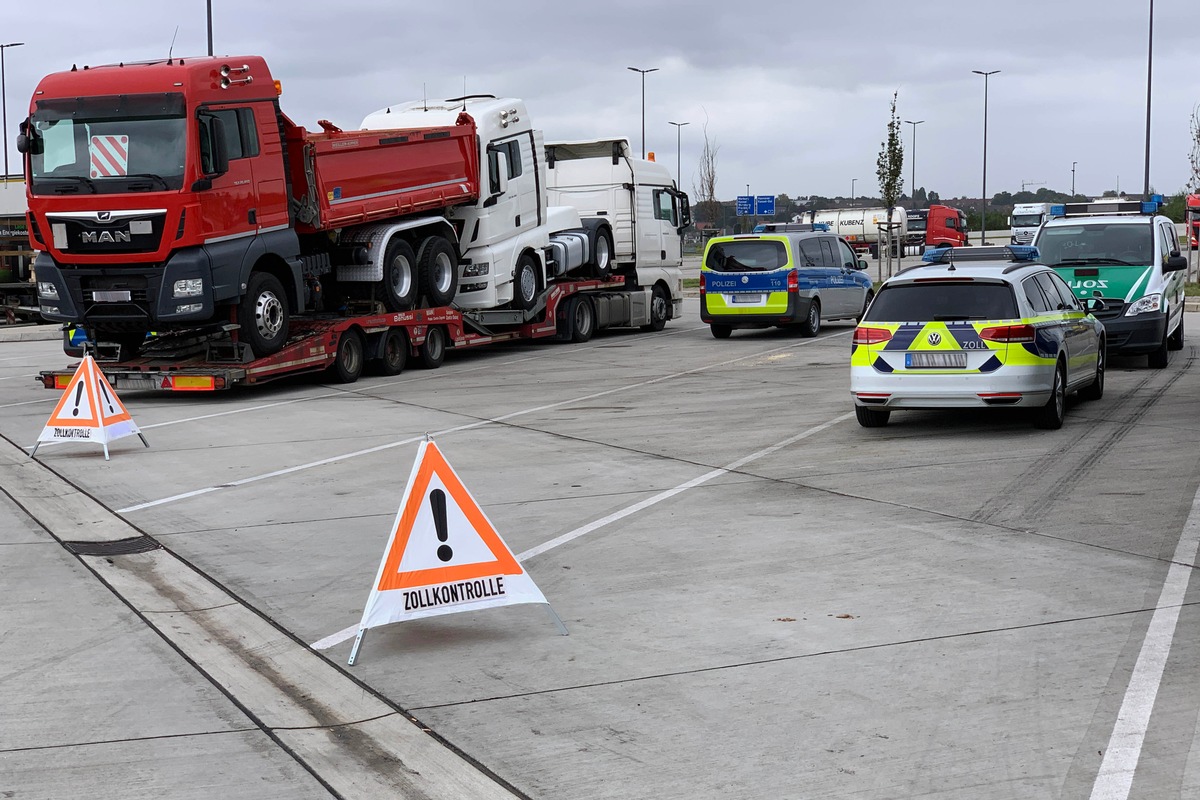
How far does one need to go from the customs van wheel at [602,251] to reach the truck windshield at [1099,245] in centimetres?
925

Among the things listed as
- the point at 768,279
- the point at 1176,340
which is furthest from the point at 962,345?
the point at 768,279

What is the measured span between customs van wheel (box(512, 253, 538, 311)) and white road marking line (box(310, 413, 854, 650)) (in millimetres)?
10049

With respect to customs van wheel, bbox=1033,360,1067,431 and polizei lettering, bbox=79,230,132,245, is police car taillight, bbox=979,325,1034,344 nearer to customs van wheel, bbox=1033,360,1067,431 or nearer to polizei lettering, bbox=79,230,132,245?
customs van wheel, bbox=1033,360,1067,431

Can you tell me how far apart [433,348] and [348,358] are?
2.12 m

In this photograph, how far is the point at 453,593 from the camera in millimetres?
6340

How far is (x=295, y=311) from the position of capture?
59.0 feet

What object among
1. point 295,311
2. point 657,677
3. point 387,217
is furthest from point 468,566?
point 387,217

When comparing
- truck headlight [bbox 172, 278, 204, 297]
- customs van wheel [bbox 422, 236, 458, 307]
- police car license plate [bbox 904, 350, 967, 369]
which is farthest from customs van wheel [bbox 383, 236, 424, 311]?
police car license plate [bbox 904, 350, 967, 369]

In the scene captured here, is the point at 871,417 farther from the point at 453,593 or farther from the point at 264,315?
the point at 264,315

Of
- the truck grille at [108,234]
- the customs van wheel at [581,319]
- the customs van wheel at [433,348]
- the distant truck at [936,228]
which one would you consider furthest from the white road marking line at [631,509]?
the distant truck at [936,228]

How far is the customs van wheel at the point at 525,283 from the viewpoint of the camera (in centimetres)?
2259

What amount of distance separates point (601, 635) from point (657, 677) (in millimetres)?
710

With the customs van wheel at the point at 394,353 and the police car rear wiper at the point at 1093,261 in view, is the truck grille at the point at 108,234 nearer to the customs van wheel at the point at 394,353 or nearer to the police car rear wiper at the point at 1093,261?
the customs van wheel at the point at 394,353

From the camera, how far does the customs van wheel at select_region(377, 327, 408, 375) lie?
64.1 feet
